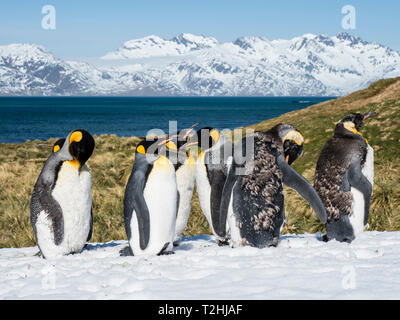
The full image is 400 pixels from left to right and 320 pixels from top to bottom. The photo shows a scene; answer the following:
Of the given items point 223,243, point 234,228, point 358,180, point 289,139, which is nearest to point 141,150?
point 234,228

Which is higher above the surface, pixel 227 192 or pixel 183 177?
pixel 183 177

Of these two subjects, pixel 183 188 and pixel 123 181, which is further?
pixel 123 181

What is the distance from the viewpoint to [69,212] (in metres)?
6.30

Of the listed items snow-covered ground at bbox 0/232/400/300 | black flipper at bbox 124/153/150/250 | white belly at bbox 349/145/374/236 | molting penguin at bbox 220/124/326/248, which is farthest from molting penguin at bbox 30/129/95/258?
white belly at bbox 349/145/374/236

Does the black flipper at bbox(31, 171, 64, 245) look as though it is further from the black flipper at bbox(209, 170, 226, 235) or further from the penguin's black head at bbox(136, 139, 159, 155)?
the black flipper at bbox(209, 170, 226, 235)

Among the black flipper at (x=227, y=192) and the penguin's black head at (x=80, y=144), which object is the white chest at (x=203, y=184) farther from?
the penguin's black head at (x=80, y=144)

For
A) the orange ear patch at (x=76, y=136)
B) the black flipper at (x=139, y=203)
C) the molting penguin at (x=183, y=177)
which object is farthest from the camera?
the molting penguin at (x=183, y=177)

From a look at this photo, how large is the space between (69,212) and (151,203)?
43.7 inches

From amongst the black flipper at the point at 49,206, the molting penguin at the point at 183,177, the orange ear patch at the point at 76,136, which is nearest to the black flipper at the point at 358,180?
the molting penguin at the point at 183,177

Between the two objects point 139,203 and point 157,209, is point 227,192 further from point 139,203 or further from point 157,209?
point 139,203

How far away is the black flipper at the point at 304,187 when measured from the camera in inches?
239

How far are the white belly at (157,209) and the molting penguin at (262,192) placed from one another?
0.69 meters
